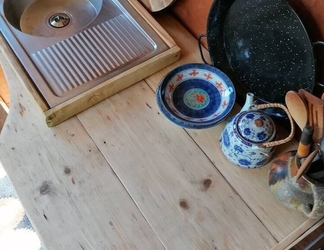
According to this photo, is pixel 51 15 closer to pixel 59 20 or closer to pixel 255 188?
pixel 59 20

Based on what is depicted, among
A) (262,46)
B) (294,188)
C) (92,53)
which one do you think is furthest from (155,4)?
(294,188)

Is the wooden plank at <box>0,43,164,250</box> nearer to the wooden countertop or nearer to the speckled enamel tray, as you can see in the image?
the wooden countertop

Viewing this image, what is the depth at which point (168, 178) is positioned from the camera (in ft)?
2.79

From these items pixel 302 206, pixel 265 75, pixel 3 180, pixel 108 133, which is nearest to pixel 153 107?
pixel 108 133

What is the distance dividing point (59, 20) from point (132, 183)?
0.55 m

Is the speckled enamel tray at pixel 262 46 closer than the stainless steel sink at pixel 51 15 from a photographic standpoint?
Yes

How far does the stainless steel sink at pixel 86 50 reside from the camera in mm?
924

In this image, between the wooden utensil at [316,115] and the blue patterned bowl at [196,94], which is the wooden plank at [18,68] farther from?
the wooden utensil at [316,115]

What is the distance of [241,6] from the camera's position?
0.85 meters

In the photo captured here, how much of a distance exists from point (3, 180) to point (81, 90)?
31.1 inches

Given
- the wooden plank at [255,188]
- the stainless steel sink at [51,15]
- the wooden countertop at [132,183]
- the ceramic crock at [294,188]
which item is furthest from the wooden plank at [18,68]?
the ceramic crock at [294,188]

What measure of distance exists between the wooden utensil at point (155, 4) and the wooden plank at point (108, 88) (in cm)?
12

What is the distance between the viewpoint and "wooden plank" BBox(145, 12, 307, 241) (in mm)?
801

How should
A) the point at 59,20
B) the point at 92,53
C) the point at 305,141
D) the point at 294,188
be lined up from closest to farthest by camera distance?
the point at 305,141
the point at 294,188
the point at 92,53
the point at 59,20
